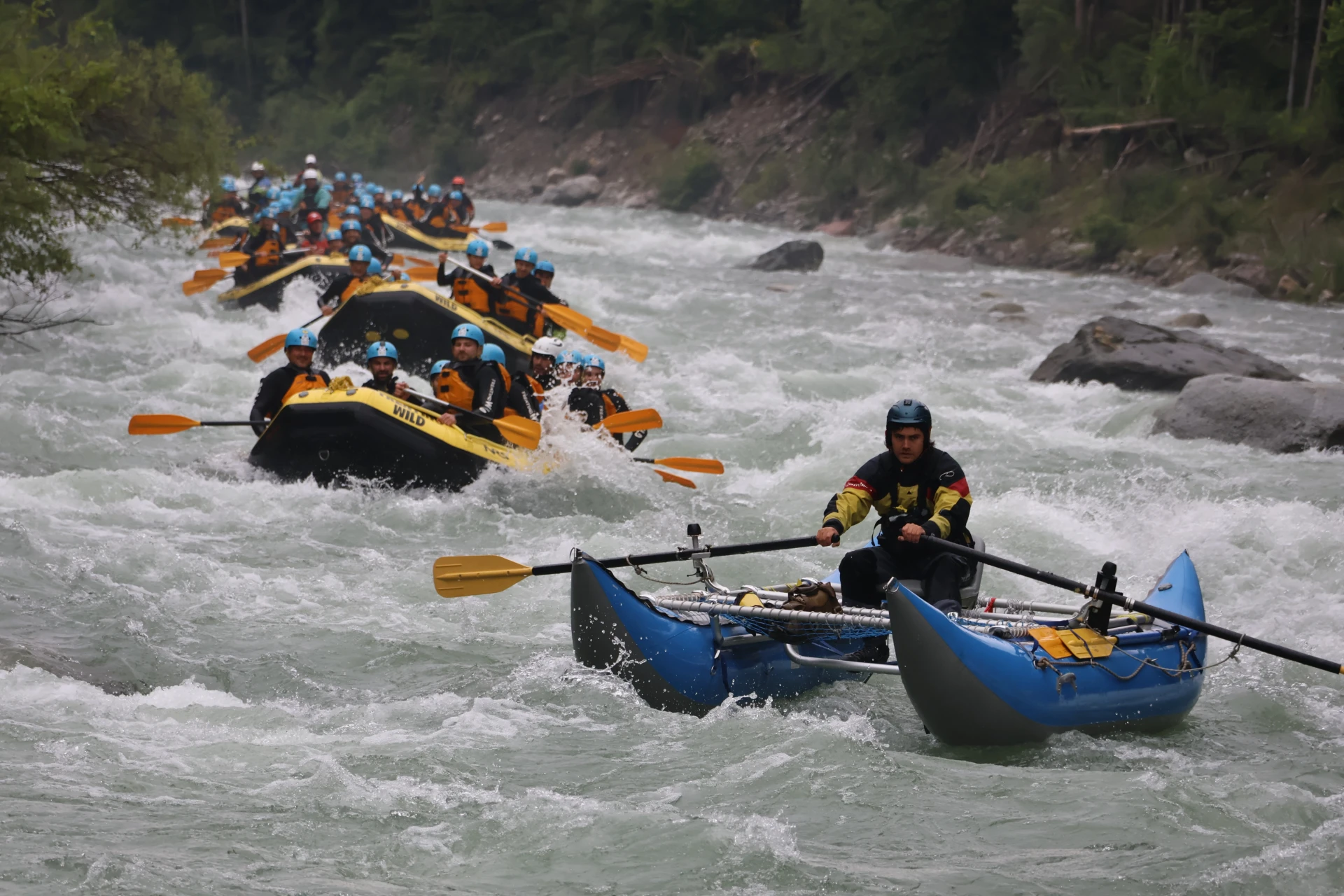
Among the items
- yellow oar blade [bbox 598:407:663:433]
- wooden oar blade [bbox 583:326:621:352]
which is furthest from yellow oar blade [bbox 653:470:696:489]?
wooden oar blade [bbox 583:326:621:352]

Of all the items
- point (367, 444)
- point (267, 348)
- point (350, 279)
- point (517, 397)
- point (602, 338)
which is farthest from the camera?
point (350, 279)

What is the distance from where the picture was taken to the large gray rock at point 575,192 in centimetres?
3881

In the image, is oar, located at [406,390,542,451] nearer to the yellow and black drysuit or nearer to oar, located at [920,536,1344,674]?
the yellow and black drysuit

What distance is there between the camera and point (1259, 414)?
445 inches

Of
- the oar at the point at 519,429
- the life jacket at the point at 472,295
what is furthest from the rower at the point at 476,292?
the oar at the point at 519,429

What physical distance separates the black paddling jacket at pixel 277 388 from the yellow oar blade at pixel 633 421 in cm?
189

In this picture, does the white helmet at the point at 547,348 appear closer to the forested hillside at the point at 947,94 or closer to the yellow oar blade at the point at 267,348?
the yellow oar blade at the point at 267,348

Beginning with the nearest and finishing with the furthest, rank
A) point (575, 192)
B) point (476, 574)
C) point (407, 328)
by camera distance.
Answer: point (476, 574)
point (407, 328)
point (575, 192)

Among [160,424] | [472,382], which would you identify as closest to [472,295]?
[472,382]

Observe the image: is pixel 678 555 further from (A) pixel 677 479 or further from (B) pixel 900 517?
(A) pixel 677 479

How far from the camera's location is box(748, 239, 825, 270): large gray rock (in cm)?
2428

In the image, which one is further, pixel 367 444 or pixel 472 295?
pixel 472 295

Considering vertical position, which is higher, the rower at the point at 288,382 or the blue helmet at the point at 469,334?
the blue helmet at the point at 469,334

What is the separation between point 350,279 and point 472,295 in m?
1.76
